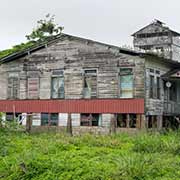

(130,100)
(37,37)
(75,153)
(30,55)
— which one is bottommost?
(75,153)

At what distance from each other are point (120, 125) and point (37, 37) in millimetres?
26915

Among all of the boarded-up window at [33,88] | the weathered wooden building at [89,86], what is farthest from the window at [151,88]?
the boarded-up window at [33,88]

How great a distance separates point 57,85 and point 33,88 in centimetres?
196

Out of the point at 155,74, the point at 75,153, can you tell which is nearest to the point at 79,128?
the point at 155,74

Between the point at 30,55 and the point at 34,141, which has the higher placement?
the point at 30,55

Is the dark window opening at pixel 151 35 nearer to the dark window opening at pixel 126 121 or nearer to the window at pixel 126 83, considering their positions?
the window at pixel 126 83

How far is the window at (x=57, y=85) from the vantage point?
32594 mm

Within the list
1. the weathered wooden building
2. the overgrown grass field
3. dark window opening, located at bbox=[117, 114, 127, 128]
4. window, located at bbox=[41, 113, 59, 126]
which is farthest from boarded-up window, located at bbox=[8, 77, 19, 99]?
the overgrown grass field

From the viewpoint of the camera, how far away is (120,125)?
30547 millimetres

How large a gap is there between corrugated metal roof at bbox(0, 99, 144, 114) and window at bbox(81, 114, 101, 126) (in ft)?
1.32

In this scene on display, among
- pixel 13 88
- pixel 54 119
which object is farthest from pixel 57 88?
pixel 13 88

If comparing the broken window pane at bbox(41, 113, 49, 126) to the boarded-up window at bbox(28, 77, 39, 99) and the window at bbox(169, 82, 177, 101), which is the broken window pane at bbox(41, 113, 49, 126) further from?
the window at bbox(169, 82, 177, 101)

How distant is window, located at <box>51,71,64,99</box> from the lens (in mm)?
32594

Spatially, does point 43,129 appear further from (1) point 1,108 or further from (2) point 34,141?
(2) point 34,141
